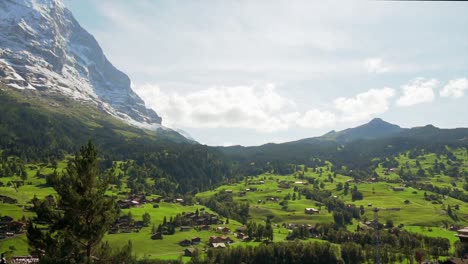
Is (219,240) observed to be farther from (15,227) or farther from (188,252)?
(15,227)

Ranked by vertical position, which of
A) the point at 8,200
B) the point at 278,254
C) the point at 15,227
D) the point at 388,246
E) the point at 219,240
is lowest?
the point at 388,246

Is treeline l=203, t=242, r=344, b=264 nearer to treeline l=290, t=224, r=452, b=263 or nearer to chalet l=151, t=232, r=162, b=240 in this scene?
treeline l=290, t=224, r=452, b=263

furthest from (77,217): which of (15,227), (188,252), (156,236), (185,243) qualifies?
(156,236)

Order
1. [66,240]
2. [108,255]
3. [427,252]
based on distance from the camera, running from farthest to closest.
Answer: [427,252]
[108,255]
[66,240]

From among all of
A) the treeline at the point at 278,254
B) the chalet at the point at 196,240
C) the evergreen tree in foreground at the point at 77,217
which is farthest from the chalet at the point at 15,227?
the evergreen tree in foreground at the point at 77,217

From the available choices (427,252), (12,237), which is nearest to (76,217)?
(12,237)

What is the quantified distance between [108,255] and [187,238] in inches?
5627

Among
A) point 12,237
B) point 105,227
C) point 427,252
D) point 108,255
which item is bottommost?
point 427,252

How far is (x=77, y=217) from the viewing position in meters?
46.3

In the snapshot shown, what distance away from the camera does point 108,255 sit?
159 ft

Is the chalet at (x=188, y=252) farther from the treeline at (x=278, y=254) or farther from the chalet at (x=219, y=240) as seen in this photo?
the chalet at (x=219, y=240)

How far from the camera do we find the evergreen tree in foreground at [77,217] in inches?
1785

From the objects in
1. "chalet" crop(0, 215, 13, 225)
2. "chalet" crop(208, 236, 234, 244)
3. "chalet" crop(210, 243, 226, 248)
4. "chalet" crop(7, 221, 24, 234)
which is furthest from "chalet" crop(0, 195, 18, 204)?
"chalet" crop(210, 243, 226, 248)

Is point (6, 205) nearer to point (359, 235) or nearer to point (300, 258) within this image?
point (300, 258)
